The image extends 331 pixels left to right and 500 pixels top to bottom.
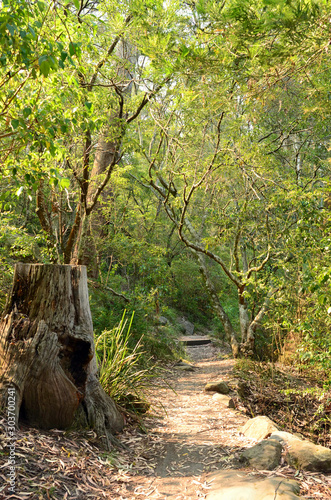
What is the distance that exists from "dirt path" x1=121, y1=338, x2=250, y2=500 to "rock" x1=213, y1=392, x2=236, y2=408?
71mm

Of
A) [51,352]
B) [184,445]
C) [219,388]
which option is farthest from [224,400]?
[51,352]

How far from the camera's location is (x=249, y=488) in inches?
96.0

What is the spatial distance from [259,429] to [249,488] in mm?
1308

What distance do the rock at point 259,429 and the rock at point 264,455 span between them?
17.1 inches

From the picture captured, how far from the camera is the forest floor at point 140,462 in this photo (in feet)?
7.79

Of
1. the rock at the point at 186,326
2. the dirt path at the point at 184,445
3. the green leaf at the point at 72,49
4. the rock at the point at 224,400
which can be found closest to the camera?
the green leaf at the point at 72,49

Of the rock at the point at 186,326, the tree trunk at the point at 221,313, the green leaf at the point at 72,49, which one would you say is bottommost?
the rock at the point at 186,326

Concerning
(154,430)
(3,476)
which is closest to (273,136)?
(154,430)

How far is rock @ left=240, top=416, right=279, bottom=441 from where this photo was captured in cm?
358

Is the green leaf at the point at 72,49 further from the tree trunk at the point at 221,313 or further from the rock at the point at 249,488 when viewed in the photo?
the tree trunk at the point at 221,313

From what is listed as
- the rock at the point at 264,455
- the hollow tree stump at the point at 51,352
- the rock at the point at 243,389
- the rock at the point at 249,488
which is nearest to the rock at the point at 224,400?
the rock at the point at 243,389

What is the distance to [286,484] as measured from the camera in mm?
2521

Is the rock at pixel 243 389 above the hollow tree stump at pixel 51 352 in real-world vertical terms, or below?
below

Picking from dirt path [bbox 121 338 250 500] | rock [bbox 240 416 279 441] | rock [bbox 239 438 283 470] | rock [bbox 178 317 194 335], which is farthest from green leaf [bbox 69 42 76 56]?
rock [bbox 178 317 194 335]
